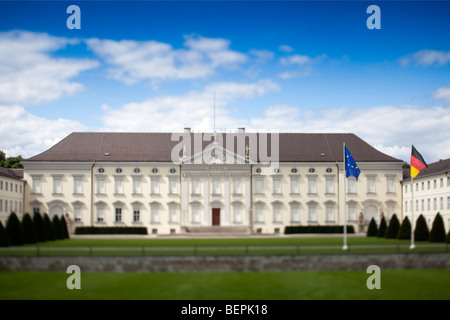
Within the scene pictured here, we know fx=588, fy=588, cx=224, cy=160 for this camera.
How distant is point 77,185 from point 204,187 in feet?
44.0

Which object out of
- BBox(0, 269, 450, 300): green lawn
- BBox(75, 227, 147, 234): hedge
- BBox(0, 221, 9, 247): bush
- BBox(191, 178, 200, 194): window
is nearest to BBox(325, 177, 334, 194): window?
BBox(191, 178, 200, 194): window

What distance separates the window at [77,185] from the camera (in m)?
62.0

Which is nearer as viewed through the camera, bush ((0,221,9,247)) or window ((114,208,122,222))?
bush ((0,221,9,247))

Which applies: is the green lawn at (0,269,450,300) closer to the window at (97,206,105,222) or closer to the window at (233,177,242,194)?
the window at (97,206,105,222)

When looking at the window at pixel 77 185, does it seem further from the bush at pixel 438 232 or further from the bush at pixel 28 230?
the bush at pixel 438 232

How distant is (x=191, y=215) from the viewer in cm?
6244

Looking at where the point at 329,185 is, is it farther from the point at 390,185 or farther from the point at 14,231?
the point at 14,231

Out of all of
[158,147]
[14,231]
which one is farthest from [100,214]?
[14,231]

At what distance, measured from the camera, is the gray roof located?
62969mm

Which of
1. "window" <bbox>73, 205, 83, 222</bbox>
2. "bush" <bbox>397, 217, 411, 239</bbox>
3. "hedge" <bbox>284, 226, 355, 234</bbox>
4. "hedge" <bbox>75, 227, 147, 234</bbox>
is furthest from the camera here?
"window" <bbox>73, 205, 83, 222</bbox>

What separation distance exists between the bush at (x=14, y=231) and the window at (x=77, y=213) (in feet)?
66.7

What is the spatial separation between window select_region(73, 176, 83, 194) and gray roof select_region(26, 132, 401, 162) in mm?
2117

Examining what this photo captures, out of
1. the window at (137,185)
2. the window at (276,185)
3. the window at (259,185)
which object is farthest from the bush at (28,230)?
the window at (276,185)
